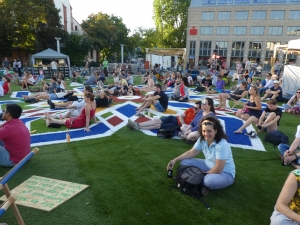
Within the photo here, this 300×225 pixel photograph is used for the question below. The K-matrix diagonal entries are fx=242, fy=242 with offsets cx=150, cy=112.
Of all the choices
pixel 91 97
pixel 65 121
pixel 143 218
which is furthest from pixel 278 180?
pixel 65 121

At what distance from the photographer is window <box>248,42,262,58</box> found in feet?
133

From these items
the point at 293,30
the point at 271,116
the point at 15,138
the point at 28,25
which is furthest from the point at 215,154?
the point at 293,30

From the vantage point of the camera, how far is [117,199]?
3.66m

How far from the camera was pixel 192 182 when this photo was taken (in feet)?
12.1

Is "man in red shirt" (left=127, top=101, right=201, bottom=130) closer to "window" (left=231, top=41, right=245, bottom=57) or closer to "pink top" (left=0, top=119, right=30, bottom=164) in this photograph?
"pink top" (left=0, top=119, right=30, bottom=164)

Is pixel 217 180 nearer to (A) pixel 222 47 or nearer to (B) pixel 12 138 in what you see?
(B) pixel 12 138

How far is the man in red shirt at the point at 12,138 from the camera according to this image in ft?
14.4

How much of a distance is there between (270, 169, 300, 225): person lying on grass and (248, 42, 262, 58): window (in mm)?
43169

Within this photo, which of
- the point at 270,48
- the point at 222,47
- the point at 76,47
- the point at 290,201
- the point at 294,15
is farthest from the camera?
the point at 222,47

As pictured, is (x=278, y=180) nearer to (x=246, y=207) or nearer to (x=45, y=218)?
(x=246, y=207)

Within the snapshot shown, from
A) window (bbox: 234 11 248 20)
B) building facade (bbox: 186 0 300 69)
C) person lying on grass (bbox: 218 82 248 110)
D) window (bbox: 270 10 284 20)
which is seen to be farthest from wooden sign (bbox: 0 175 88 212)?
window (bbox: 270 10 284 20)

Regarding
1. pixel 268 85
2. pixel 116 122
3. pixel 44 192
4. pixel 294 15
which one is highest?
pixel 294 15

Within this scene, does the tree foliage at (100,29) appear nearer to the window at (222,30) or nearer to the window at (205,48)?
the window at (205,48)

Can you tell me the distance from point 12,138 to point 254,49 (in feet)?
142
